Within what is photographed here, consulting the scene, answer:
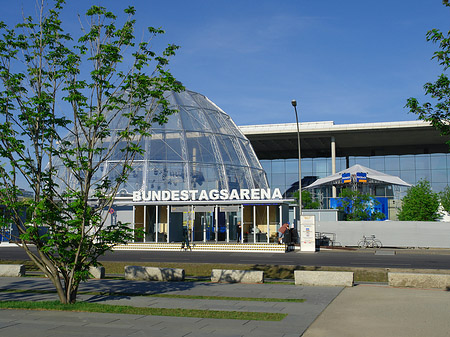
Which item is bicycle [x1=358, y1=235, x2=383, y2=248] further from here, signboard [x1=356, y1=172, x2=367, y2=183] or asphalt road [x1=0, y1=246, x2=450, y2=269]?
signboard [x1=356, y1=172, x2=367, y2=183]

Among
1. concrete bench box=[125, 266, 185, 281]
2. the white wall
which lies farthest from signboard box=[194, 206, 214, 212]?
concrete bench box=[125, 266, 185, 281]

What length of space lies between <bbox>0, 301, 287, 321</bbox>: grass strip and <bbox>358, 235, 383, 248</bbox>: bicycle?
34366mm

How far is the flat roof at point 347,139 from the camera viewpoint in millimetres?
69500

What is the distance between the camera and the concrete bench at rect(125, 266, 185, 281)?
1803 centimetres

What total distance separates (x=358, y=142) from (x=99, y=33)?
69.1 meters

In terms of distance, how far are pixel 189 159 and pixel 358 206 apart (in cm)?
2016

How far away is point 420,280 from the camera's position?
50.3 ft

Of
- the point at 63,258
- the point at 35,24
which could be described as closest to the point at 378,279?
the point at 63,258

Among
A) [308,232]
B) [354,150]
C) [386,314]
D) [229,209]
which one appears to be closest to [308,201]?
[354,150]

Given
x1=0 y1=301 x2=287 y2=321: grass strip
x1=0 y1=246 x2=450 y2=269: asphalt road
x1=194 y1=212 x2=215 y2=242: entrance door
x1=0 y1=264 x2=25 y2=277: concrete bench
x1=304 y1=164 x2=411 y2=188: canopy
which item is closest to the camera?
x1=0 y1=301 x2=287 y2=321: grass strip

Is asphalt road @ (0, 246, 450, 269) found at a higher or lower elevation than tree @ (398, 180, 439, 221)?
lower

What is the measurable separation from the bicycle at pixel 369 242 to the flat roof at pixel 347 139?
2893 cm

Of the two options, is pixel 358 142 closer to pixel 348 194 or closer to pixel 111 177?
pixel 348 194

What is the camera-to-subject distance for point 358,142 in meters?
77.9
